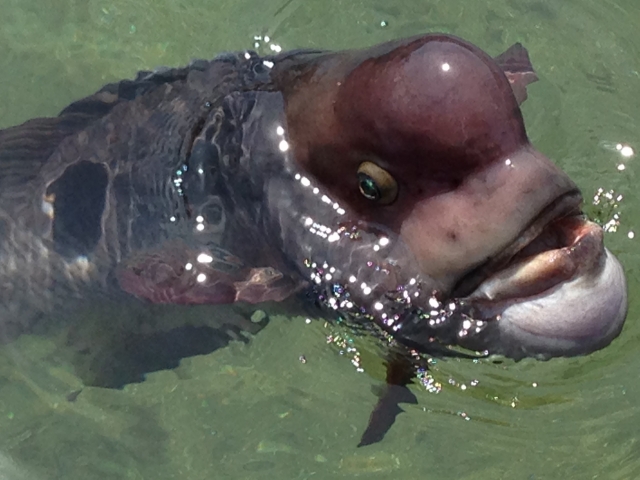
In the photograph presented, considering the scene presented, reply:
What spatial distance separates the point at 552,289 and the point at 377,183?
0.53 m

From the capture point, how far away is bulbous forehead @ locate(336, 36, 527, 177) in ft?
6.97

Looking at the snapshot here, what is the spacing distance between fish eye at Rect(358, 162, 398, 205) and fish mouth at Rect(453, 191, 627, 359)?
297mm

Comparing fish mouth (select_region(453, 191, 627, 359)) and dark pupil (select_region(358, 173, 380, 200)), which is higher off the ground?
dark pupil (select_region(358, 173, 380, 200))

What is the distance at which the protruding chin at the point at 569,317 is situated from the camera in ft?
7.68

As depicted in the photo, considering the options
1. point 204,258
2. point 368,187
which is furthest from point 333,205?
point 204,258

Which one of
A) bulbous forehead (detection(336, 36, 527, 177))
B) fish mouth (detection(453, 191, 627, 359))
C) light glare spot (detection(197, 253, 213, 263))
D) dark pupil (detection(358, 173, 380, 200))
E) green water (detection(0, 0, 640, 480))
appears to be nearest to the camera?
bulbous forehead (detection(336, 36, 527, 177))

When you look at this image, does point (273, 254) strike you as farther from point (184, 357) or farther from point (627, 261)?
point (627, 261)

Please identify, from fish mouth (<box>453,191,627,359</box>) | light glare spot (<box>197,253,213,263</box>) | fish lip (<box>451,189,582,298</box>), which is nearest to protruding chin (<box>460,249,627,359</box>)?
fish mouth (<box>453,191,627,359</box>)

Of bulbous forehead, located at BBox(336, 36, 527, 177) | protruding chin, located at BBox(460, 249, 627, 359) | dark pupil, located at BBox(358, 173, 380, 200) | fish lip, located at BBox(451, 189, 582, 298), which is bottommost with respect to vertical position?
protruding chin, located at BBox(460, 249, 627, 359)

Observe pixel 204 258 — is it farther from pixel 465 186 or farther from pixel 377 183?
pixel 465 186

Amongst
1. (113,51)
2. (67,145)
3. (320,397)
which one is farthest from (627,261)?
(113,51)

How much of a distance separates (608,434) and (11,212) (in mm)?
2389

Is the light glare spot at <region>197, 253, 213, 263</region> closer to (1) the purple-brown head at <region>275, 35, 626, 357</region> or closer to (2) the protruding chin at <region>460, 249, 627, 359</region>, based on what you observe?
(1) the purple-brown head at <region>275, 35, 626, 357</region>

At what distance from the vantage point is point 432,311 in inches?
99.2
